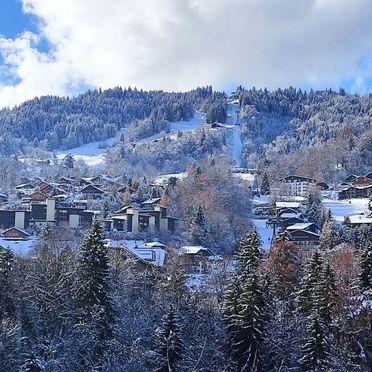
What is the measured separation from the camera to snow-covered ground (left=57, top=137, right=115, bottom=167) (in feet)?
427

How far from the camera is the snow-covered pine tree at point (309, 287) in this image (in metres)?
26.6

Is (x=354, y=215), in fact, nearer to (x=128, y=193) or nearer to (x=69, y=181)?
(x=128, y=193)

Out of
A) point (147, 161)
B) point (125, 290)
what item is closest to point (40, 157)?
point (147, 161)

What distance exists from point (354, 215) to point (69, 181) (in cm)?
3903

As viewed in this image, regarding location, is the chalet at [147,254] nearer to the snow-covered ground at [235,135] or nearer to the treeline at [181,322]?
the treeline at [181,322]

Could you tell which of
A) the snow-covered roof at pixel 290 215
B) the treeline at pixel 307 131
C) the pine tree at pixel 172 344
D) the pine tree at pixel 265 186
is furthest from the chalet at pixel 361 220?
the pine tree at pixel 172 344

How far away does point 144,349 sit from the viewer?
83.0ft

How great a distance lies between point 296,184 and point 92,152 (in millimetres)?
72850

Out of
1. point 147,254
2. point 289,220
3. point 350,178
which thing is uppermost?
point 350,178

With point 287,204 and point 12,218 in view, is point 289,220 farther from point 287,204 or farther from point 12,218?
point 12,218

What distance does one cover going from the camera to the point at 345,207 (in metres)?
74.1

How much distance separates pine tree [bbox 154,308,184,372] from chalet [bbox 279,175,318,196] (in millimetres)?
60891

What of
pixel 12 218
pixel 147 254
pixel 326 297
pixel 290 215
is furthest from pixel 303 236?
pixel 326 297

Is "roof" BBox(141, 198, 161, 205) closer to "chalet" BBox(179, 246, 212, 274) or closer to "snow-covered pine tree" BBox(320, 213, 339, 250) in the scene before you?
"chalet" BBox(179, 246, 212, 274)
